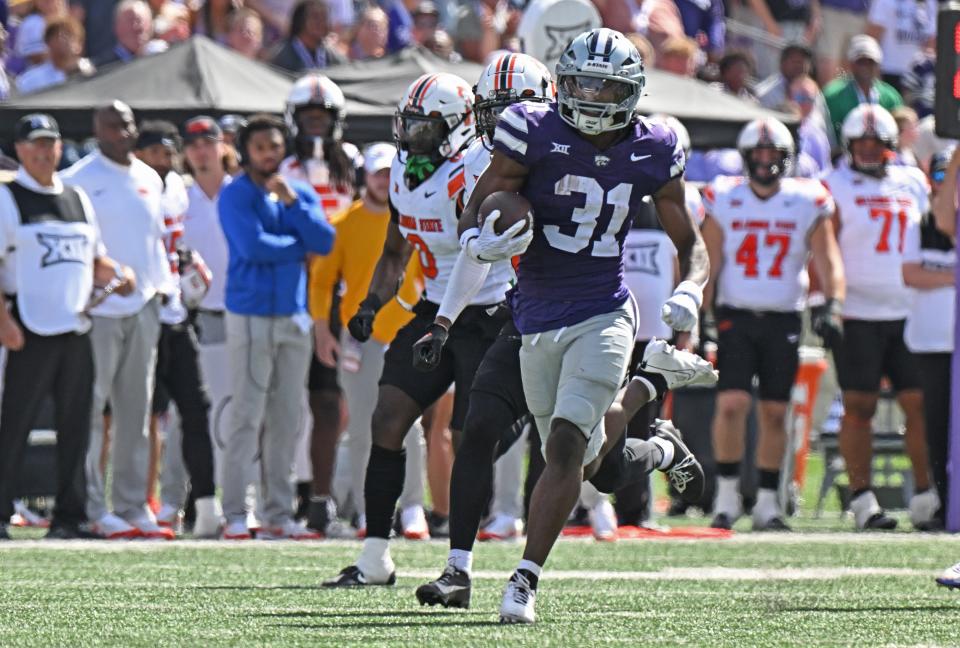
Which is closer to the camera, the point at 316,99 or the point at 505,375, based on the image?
the point at 505,375

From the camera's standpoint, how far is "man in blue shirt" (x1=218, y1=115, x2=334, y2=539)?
1086cm

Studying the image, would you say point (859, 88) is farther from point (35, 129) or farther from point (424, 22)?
point (35, 129)

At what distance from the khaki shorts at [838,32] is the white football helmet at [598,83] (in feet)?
40.5

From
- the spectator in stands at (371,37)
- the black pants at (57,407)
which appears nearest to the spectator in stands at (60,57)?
the spectator in stands at (371,37)

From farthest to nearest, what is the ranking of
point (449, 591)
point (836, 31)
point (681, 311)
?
point (836, 31)
point (449, 591)
point (681, 311)

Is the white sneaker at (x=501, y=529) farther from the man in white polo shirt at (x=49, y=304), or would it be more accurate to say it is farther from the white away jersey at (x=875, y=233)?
the white away jersey at (x=875, y=233)

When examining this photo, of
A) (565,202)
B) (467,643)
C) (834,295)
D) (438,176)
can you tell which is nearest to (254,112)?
(834,295)

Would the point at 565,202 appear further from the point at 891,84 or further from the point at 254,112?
the point at 891,84

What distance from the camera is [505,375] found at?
716cm

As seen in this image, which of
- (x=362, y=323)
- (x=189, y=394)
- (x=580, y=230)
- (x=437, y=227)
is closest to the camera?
(x=580, y=230)

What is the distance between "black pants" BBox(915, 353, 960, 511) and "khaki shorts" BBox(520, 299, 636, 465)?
5.47m

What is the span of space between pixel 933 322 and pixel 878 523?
1.21 m

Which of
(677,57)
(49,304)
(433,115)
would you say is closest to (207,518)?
(49,304)

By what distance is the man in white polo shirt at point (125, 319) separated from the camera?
10883 mm
